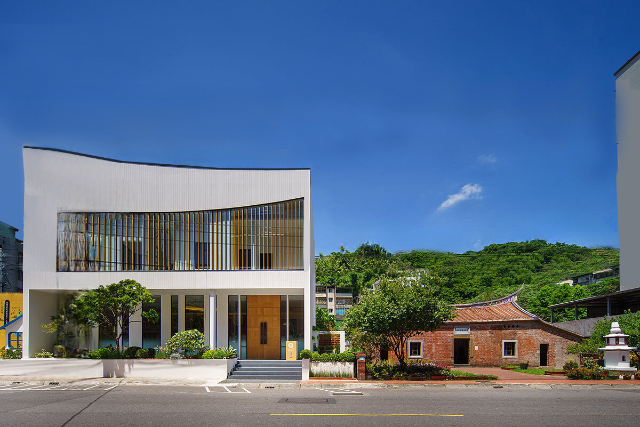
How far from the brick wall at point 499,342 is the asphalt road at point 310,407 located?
1042 cm

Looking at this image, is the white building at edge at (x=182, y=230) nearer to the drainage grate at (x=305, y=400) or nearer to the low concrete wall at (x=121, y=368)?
the low concrete wall at (x=121, y=368)

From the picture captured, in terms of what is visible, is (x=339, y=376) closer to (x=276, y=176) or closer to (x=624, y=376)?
(x=276, y=176)

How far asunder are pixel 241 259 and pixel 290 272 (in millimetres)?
2421

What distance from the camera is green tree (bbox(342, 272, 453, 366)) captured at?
17.9 meters

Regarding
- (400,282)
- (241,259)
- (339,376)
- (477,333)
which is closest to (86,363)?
(241,259)

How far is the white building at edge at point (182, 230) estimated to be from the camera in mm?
21578

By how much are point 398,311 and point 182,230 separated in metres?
10.0

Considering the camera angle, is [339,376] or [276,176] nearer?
[339,376]

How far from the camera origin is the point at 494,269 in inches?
2795

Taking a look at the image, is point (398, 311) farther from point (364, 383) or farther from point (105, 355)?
point (105, 355)

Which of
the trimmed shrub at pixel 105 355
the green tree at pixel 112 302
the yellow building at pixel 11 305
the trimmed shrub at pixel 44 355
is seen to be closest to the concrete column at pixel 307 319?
the green tree at pixel 112 302

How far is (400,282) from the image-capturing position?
19.1 m

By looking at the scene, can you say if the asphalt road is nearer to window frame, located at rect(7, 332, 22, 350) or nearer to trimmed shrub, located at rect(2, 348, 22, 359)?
trimmed shrub, located at rect(2, 348, 22, 359)

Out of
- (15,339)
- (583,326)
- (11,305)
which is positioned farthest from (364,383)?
(583,326)
